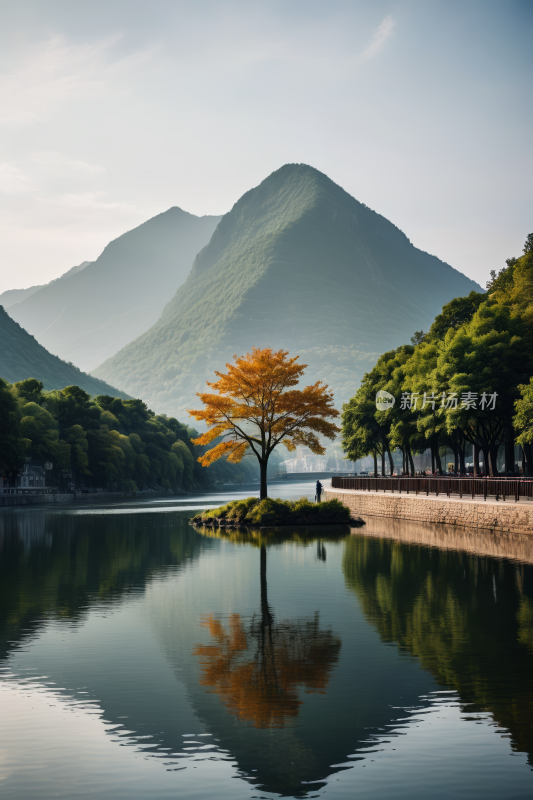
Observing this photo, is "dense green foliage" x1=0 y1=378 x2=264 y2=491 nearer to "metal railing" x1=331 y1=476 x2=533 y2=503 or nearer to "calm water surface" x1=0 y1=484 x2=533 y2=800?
"metal railing" x1=331 y1=476 x2=533 y2=503

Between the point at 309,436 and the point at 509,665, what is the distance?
4522cm

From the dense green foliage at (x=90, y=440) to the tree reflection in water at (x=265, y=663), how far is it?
8040 centimetres

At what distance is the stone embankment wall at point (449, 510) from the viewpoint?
141 feet

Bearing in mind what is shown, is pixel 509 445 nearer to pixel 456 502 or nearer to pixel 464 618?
pixel 456 502

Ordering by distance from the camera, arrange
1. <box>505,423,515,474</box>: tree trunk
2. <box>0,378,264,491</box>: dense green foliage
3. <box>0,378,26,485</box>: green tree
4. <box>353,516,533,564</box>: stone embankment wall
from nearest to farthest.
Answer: <box>353,516,533,564</box>: stone embankment wall < <box>505,423,515,474</box>: tree trunk < <box>0,378,26,485</box>: green tree < <box>0,378,264,491</box>: dense green foliage

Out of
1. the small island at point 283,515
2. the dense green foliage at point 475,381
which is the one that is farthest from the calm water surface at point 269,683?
the dense green foliage at point 475,381

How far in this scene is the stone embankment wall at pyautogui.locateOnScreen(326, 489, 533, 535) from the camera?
4289cm

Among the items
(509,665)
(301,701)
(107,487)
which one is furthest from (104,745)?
(107,487)

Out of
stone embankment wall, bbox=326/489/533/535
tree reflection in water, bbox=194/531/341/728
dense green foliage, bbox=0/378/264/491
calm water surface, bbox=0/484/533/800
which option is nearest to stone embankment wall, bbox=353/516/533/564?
stone embankment wall, bbox=326/489/533/535

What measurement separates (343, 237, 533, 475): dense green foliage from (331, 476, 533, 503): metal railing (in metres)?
3.45

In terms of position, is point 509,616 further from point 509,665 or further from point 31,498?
point 31,498

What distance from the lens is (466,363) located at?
209 feet

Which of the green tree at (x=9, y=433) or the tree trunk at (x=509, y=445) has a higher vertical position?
the green tree at (x=9, y=433)

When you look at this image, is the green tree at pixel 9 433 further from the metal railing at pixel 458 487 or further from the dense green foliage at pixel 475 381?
the dense green foliage at pixel 475 381
